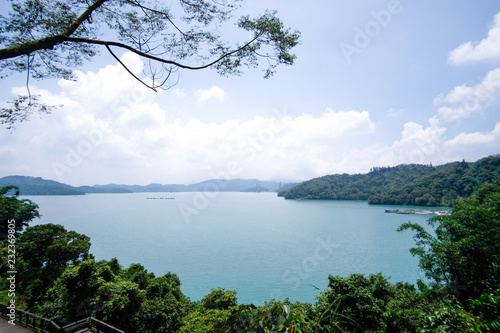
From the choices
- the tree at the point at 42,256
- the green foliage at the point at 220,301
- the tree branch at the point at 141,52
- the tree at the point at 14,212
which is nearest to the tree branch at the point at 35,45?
the tree branch at the point at 141,52

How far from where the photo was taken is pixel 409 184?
61.1 metres

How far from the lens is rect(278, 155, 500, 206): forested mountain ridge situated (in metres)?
47.9

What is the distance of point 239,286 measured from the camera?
17.1 meters

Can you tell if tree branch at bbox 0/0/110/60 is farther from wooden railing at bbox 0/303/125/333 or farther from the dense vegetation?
wooden railing at bbox 0/303/125/333

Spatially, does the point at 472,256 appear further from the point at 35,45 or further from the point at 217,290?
the point at 35,45

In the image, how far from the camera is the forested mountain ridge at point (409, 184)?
157ft

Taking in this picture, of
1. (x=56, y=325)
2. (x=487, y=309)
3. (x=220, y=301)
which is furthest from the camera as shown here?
(x=220, y=301)

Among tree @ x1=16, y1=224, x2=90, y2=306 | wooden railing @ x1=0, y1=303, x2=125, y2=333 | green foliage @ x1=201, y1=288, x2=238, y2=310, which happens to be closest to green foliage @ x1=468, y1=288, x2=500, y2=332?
wooden railing @ x1=0, y1=303, x2=125, y2=333

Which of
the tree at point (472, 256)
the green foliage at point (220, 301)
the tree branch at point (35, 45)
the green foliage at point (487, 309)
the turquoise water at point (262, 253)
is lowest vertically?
the turquoise water at point (262, 253)

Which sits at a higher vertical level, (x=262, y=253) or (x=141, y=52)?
(x=141, y=52)

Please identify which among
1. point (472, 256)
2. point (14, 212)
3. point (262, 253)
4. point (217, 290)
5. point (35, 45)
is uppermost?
point (35, 45)

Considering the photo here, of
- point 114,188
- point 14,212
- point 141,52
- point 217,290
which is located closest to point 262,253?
point 217,290

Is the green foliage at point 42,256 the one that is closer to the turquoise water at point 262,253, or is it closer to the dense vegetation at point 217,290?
the dense vegetation at point 217,290

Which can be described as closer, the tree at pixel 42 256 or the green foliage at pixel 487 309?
the green foliage at pixel 487 309
